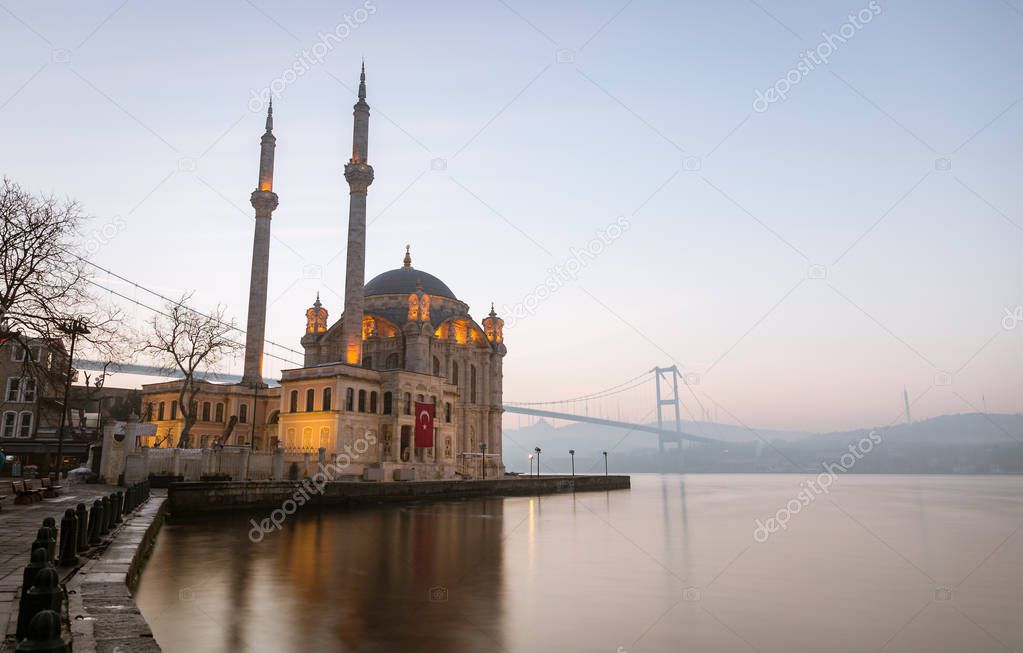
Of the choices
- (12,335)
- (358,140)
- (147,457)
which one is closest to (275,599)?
(12,335)

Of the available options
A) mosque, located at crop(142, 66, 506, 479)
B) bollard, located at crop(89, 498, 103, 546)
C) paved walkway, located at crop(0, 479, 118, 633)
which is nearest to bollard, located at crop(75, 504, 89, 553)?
bollard, located at crop(89, 498, 103, 546)

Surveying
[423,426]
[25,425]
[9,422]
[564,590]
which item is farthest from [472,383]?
[564,590]

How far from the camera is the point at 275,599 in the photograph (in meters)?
12.1

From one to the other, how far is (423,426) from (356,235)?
50.0 ft

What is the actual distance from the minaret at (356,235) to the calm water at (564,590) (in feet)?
76.4

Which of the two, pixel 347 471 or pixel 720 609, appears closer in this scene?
pixel 720 609

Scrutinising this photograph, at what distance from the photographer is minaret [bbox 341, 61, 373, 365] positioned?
49656 millimetres

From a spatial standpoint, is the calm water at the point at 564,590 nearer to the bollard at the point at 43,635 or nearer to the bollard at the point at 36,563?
the bollard at the point at 36,563

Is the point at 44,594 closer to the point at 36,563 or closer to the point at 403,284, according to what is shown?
the point at 36,563

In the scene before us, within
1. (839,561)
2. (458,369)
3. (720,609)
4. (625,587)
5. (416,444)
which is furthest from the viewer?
(458,369)

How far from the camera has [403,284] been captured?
6531 centimetres

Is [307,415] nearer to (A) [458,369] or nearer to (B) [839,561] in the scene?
(A) [458,369]

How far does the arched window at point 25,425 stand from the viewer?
156 ft

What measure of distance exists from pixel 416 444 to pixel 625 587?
35678 mm
